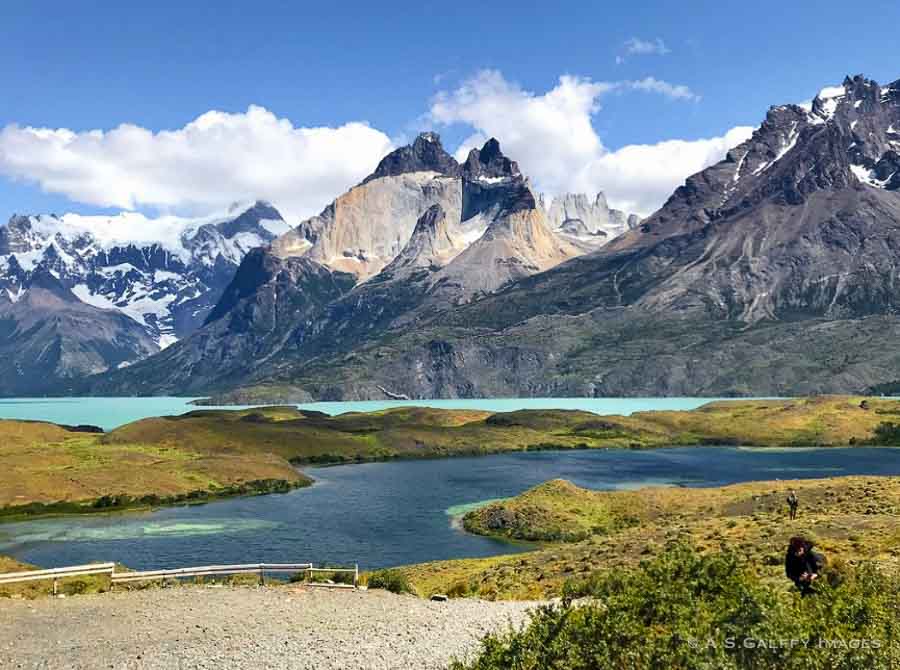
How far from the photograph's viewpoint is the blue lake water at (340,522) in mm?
98812

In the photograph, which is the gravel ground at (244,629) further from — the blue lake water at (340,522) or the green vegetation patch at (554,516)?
the green vegetation patch at (554,516)

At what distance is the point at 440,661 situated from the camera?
32.4 m

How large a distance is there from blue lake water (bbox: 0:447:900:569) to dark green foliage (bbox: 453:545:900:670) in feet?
221

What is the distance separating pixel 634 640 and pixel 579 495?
99.2 m

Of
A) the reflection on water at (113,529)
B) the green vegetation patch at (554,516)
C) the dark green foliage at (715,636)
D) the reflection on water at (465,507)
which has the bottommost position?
the reflection on water at (113,529)

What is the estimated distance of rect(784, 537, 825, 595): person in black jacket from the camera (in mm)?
32250

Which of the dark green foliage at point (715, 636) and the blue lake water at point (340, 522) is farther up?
the dark green foliage at point (715, 636)

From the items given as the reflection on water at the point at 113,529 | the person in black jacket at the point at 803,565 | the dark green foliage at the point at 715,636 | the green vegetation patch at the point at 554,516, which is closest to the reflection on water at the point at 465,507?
the green vegetation patch at the point at 554,516

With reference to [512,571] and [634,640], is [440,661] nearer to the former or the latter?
[634,640]

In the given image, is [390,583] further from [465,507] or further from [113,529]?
[465,507]

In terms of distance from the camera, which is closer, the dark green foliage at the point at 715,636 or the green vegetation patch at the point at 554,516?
the dark green foliage at the point at 715,636

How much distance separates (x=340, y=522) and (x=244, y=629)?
88.0 m

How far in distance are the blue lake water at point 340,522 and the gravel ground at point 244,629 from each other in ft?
160

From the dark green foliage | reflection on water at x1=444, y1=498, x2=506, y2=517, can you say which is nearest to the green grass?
reflection on water at x1=444, y1=498, x2=506, y2=517
